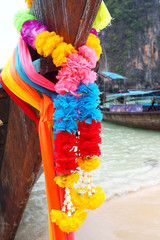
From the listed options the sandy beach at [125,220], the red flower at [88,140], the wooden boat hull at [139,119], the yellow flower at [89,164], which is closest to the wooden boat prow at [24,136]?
the red flower at [88,140]

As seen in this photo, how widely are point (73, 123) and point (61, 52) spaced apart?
1.22 ft

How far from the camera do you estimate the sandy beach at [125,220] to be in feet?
7.73

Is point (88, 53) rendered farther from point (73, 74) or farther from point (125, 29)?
point (125, 29)

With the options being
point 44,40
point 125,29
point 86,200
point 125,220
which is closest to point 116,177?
point 125,220

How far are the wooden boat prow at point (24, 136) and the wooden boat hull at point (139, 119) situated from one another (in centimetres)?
875

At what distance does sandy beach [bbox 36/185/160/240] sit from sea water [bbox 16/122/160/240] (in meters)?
0.26

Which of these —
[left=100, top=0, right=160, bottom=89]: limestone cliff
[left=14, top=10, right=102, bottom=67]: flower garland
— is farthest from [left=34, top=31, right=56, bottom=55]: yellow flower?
[left=100, top=0, right=160, bottom=89]: limestone cliff

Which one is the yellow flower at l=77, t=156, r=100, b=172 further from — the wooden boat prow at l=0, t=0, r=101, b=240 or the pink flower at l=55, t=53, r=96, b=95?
the wooden boat prow at l=0, t=0, r=101, b=240

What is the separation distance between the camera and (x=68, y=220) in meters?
1.14

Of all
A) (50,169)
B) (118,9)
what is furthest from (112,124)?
(118,9)

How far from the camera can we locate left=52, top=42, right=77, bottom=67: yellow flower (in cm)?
118

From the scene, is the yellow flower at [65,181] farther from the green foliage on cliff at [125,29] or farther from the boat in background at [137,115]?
the green foliage on cliff at [125,29]

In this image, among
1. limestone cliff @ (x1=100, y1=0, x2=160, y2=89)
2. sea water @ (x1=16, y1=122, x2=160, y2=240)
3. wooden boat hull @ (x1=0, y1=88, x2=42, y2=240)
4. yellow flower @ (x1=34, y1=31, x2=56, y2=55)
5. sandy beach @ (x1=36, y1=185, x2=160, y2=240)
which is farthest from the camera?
limestone cliff @ (x1=100, y1=0, x2=160, y2=89)

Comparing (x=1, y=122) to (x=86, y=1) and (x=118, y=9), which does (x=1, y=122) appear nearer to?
(x=86, y=1)
